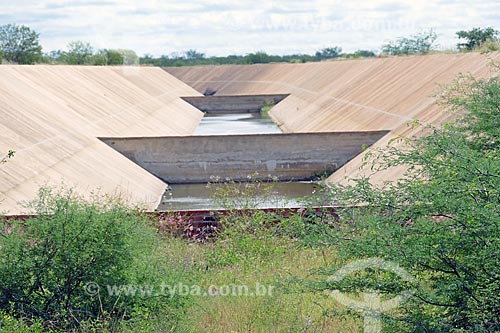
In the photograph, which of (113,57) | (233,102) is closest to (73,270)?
(233,102)

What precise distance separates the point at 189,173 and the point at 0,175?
1200 centimetres

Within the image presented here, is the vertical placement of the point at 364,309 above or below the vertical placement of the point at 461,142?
below

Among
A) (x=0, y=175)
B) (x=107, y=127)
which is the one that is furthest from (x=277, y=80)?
(x=0, y=175)

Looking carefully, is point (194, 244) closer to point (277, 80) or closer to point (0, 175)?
point (0, 175)

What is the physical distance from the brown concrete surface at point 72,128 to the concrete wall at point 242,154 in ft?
3.76

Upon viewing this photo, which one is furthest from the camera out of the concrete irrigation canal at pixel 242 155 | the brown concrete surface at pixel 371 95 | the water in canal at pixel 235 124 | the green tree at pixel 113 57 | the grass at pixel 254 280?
the green tree at pixel 113 57

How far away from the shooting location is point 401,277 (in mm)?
8125

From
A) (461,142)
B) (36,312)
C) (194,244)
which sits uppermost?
(461,142)

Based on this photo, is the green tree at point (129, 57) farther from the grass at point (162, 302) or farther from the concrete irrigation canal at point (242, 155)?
the grass at point (162, 302)

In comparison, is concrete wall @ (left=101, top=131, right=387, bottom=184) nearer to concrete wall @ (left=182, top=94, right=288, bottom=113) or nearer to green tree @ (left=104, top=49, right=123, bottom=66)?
concrete wall @ (left=182, top=94, right=288, bottom=113)

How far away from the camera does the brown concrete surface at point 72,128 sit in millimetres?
24047

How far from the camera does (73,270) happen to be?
30.8ft

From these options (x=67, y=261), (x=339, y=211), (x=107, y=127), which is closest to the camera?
(x=339, y=211)

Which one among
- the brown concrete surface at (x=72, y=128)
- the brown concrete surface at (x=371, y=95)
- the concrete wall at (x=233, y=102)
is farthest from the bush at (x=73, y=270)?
the concrete wall at (x=233, y=102)
